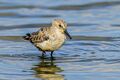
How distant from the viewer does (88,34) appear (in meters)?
17.6

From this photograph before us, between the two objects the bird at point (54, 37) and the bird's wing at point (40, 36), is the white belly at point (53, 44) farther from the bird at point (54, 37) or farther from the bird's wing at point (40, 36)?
the bird's wing at point (40, 36)

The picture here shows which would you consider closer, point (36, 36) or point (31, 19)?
point (36, 36)

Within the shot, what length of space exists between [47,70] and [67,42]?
305 cm

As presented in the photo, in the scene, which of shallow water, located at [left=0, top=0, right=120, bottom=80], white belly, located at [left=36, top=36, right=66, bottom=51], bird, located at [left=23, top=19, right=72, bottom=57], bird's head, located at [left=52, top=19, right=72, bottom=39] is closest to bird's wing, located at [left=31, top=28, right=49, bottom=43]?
bird, located at [left=23, top=19, right=72, bottom=57]

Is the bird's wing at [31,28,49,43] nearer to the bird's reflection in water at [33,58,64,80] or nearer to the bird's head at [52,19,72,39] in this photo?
the bird's head at [52,19,72,39]

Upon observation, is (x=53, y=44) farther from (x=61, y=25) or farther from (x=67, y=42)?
(x=67, y=42)

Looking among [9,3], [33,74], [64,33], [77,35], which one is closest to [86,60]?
[64,33]

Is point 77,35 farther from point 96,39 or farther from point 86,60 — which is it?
point 86,60

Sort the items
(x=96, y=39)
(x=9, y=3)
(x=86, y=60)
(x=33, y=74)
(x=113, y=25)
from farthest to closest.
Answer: (x=9, y=3) < (x=113, y=25) < (x=96, y=39) < (x=86, y=60) < (x=33, y=74)

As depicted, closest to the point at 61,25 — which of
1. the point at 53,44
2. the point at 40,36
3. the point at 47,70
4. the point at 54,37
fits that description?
the point at 54,37

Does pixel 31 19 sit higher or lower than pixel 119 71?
higher

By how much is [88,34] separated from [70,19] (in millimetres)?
2183

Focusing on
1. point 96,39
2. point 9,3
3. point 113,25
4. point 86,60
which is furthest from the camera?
point 9,3

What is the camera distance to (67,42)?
16.7 m
